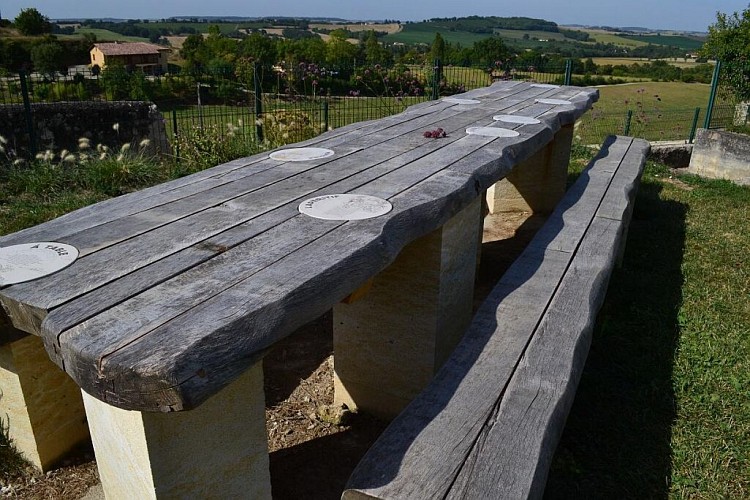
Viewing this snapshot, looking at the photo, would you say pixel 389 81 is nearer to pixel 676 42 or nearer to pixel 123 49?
pixel 123 49

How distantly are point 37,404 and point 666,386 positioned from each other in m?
3.13

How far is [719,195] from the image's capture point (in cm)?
786

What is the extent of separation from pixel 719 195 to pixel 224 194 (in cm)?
731

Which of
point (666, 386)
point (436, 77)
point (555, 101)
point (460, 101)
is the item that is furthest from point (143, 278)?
point (436, 77)

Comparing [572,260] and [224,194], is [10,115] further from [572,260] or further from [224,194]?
[572,260]

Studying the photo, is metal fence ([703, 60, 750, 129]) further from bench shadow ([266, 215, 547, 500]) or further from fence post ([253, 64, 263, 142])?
bench shadow ([266, 215, 547, 500])

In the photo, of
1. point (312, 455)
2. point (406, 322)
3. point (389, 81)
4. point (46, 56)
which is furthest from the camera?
point (46, 56)

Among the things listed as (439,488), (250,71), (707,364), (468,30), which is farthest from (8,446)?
(468,30)

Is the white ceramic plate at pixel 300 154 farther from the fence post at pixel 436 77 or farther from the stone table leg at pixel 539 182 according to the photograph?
the fence post at pixel 436 77

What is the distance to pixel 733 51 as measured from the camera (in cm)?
1327

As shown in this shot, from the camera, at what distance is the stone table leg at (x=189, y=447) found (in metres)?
1.68

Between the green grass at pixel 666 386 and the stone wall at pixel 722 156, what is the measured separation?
3465mm

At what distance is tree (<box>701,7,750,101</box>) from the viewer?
11641mm

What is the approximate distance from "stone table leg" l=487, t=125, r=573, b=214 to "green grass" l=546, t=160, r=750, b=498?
1.31 m
